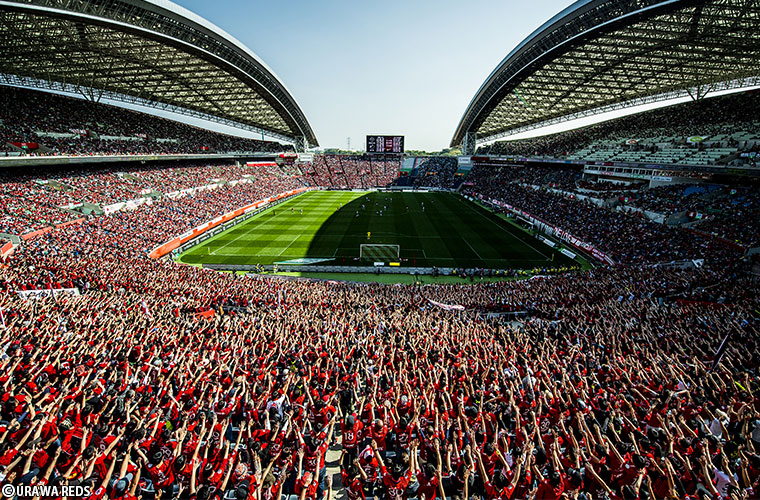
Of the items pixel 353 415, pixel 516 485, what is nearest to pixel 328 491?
pixel 353 415

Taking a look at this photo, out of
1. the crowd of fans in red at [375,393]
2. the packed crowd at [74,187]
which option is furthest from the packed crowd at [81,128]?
the crowd of fans in red at [375,393]

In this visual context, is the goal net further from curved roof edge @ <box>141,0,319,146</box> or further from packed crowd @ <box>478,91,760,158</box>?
packed crowd @ <box>478,91,760,158</box>

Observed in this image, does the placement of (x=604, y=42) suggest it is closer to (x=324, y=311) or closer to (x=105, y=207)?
(x=324, y=311)

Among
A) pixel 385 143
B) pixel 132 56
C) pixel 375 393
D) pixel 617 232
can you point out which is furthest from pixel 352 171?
pixel 375 393

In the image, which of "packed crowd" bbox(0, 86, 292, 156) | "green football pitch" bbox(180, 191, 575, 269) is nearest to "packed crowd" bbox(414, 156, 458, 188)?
"green football pitch" bbox(180, 191, 575, 269)

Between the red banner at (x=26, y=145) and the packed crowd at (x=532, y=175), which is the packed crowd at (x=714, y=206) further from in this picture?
the red banner at (x=26, y=145)
